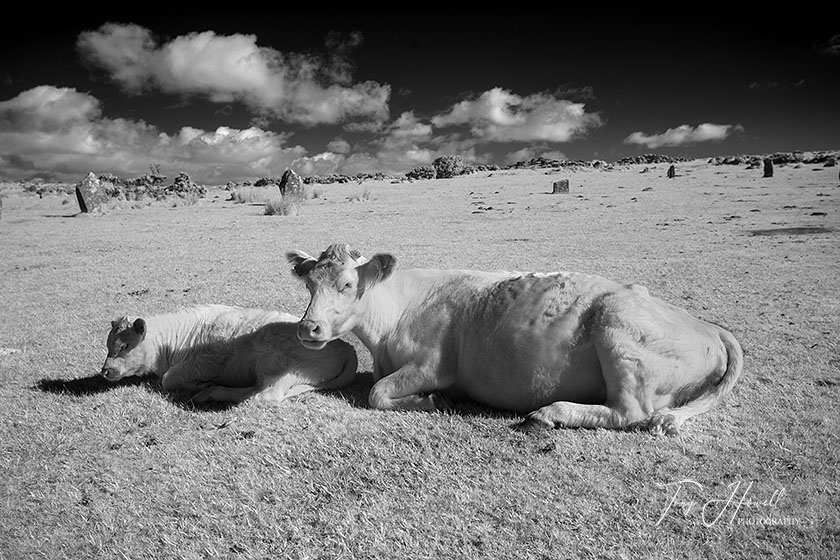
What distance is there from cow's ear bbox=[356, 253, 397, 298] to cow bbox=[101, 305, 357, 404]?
107 centimetres

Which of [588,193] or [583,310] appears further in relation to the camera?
[588,193]

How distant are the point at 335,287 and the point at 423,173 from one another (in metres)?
71.4

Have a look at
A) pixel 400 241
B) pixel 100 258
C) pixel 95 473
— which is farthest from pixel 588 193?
pixel 95 473

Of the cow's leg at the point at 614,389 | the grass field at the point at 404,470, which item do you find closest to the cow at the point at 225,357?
the grass field at the point at 404,470

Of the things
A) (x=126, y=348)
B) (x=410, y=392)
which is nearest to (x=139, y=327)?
(x=126, y=348)

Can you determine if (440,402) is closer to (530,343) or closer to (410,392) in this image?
(410,392)

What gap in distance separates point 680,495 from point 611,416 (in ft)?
2.93

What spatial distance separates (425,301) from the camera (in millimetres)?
5629

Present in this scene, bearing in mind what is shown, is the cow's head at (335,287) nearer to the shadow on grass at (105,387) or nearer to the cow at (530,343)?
the cow at (530,343)

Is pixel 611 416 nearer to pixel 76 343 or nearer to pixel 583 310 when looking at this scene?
pixel 583 310

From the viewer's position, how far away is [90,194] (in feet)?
98.4

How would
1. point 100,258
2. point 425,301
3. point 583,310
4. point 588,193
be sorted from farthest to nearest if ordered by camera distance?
point 588,193
point 100,258
point 425,301
point 583,310

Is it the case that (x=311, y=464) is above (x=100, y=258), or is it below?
below

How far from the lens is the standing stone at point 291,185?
32969 mm
